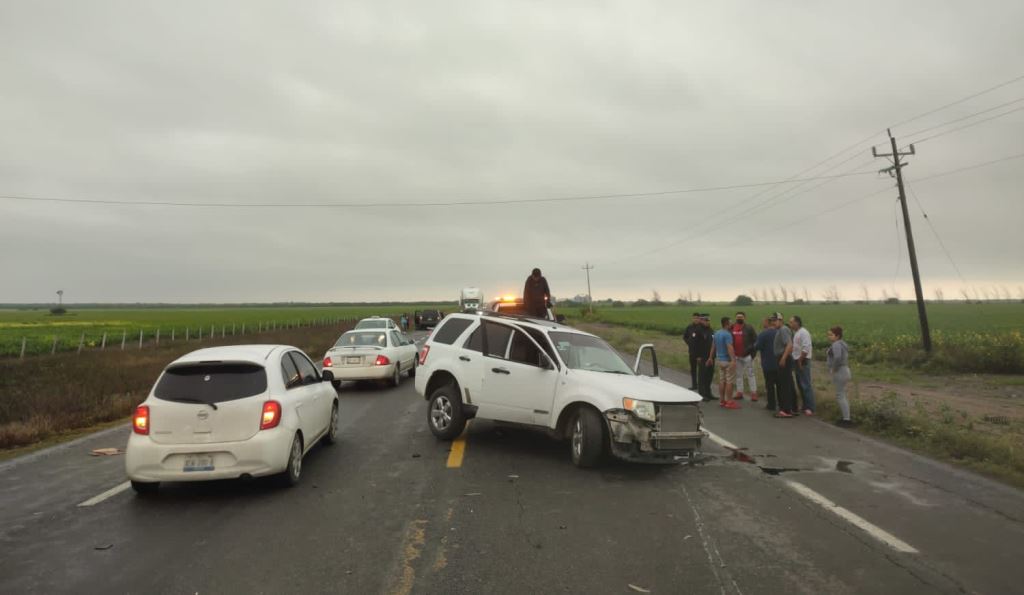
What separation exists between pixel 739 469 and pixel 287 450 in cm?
536

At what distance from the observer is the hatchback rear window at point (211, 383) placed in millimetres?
6059

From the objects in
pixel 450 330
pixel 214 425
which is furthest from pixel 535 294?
pixel 214 425

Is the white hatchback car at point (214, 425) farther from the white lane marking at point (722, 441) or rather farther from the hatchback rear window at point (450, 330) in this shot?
the white lane marking at point (722, 441)

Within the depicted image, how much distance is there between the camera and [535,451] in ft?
27.2

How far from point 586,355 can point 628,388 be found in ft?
3.82

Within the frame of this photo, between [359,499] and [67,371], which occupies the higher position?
[67,371]

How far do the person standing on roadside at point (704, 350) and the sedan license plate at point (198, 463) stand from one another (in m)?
10.1

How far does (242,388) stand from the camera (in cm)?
619

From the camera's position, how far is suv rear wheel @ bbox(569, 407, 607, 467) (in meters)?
7.12

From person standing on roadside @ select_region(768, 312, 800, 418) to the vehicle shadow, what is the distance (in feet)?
16.5

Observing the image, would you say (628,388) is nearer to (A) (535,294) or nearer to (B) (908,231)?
(A) (535,294)

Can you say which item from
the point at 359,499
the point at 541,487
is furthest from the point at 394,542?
the point at 541,487

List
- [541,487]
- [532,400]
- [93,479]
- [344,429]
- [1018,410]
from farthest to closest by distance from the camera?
[1018,410] → [344,429] → [532,400] → [93,479] → [541,487]

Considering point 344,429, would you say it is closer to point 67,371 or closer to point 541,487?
point 541,487
